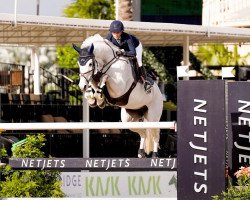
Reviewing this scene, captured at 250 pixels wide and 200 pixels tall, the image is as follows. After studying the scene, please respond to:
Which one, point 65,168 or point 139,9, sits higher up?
point 139,9

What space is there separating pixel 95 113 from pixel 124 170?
11577 mm

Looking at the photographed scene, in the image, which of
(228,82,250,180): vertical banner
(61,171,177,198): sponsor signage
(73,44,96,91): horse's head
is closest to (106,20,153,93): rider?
(73,44,96,91): horse's head

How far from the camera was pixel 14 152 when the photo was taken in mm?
11297

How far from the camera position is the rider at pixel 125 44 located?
1357 centimetres

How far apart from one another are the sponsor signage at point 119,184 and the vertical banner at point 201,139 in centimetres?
147

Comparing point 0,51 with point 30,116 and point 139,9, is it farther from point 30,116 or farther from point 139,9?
point 30,116

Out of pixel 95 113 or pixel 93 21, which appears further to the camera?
pixel 95 113

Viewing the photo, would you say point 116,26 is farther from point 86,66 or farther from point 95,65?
point 86,66

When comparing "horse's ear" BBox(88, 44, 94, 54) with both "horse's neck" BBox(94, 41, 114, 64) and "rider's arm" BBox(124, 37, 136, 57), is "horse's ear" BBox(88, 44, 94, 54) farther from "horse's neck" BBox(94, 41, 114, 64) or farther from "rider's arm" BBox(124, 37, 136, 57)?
"rider's arm" BBox(124, 37, 136, 57)

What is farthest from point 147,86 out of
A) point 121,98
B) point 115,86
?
point 115,86

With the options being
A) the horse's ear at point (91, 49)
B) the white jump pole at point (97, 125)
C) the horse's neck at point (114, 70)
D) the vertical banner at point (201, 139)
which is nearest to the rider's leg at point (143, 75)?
the horse's neck at point (114, 70)

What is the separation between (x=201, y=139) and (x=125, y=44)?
459 centimetres

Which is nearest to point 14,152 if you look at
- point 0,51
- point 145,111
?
point 145,111

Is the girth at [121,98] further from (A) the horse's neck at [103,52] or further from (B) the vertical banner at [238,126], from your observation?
(B) the vertical banner at [238,126]
